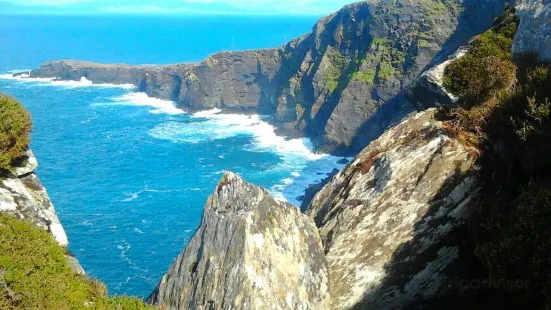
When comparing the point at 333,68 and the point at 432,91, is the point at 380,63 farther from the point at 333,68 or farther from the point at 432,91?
the point at 432,91

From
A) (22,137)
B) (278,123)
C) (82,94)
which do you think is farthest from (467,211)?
(82,94)

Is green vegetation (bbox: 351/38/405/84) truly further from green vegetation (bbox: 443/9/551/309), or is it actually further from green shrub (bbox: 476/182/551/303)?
green shrub (bbox: 476/182/551/303)

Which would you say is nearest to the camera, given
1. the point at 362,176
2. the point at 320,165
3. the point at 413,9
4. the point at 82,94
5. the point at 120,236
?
the point at 362,176

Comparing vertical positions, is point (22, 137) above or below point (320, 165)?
above

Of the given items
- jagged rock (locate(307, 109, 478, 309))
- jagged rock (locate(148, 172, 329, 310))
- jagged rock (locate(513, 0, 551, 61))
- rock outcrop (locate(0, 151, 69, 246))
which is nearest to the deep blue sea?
rock outcrop (locate(0, 151, 69, 246))

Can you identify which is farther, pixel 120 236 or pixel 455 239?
pixel 120 236

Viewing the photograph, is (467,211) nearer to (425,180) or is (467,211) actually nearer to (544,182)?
(425,180)

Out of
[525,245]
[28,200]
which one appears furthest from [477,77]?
[28,200]
